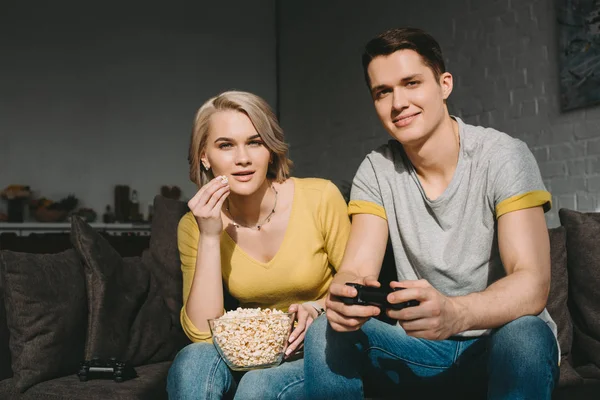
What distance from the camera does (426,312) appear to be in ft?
3.71

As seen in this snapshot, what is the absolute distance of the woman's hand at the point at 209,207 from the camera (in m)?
1.69

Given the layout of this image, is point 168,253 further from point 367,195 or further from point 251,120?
point 367,195

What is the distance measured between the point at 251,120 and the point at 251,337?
68 centimetres

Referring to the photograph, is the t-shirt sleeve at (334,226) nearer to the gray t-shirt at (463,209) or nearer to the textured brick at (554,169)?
the gray t-shirt at (463,209)

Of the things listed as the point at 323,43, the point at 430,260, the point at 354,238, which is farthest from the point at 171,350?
the point at 323,43

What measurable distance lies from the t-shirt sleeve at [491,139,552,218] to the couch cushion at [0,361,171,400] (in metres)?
1.06

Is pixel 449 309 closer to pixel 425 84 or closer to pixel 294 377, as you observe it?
pixel 294 377

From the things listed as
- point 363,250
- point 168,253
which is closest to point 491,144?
point 363,250

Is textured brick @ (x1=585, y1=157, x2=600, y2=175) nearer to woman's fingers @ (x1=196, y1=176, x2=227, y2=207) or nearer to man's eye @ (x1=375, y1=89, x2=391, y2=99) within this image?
man's eye @ (x1=375, y1=89, x2=391, y2=99)

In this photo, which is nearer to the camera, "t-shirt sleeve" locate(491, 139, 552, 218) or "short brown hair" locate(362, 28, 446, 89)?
"t-shirt sleeve" locate(491, 139, 552, 218)

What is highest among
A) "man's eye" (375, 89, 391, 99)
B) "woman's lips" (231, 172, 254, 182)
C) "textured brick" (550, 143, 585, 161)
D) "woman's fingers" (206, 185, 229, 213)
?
"man's eye" (375, 89, 391, 99)

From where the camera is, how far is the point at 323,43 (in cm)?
584

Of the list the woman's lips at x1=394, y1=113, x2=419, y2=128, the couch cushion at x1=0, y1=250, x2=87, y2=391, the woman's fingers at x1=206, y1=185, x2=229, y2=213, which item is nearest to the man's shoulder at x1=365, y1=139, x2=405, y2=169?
the woman's lips at x1=394, y1=113, x2=419, y2=128

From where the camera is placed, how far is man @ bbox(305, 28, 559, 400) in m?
1.21
